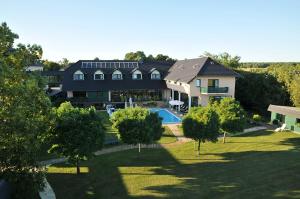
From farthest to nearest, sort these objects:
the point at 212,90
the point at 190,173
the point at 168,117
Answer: the point at 212,90 → the point at 168,117 → the point at 190,173

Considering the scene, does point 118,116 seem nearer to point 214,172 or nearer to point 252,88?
point 214,172

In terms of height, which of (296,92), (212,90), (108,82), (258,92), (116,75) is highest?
(116,75)

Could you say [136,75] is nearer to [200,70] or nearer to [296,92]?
[200,70]

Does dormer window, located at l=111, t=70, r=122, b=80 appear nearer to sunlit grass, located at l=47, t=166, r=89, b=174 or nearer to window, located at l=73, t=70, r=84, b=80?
window, located at l=73, t=70, r=84, b=80

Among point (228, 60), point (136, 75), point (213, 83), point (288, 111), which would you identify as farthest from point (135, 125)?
point (228, 60)

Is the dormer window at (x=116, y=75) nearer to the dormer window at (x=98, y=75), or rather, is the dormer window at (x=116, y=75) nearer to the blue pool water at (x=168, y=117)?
the dormer window at (x=98, y=75)

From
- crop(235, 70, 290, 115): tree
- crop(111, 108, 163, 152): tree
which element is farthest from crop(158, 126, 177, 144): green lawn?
crop(235, 70, 290, 115): tree
